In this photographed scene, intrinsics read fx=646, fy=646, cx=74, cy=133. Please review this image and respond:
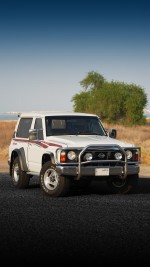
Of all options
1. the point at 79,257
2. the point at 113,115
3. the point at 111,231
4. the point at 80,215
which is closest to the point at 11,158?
the point at 80,215

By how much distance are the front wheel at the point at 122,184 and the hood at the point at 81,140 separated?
81 cm

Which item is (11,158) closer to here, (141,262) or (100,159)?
(100,159)

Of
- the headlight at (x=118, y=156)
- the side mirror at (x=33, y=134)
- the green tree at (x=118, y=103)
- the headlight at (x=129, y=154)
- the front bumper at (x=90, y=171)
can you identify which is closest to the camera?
the front bumper at (x=90, y=171)

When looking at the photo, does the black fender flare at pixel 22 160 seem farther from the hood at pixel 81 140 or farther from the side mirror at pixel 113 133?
the side mirror at pixel 113 133

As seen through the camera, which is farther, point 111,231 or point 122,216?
point 122,216

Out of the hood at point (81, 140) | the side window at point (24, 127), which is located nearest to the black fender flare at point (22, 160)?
the side window at point (24, 127)

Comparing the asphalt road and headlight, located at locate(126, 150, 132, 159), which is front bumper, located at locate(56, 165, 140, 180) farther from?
the asphalt road

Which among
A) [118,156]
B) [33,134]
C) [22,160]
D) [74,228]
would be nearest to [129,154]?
[118,156]

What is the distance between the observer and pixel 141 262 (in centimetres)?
726

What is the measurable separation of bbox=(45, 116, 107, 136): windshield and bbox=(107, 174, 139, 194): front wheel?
118 centimetres

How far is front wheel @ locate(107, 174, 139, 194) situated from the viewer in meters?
14.6

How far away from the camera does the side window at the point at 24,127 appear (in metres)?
15.6

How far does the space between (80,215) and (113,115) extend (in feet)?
234

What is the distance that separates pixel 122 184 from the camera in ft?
49.1
